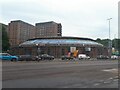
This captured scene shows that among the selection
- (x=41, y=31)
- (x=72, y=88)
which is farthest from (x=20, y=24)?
(x=72, y=88)

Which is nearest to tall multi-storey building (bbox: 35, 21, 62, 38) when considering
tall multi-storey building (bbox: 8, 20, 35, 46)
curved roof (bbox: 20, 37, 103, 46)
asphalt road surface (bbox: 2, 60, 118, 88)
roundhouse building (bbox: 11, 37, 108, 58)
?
tall multi-storey building (bbox: 8, 20, 35, 46)

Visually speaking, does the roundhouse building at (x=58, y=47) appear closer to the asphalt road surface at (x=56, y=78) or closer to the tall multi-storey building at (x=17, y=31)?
the tall multi-storey building at (x=17, y=31)

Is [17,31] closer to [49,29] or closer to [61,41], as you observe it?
[49,29]

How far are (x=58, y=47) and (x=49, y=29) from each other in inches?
1989

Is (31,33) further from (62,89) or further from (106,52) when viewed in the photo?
(62,89)

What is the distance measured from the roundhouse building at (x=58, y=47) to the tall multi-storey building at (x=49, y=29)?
37.5 metres

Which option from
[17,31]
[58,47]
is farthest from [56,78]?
[17,31]

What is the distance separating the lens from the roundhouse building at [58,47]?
11550 centimetres

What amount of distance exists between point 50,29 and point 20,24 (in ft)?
67.6

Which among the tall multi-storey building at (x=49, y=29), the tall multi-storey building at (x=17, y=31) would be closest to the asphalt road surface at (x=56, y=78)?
the tall multi-storey building at (x=17, y=31)

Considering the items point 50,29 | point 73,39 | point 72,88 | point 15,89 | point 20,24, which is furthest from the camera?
point 50,29

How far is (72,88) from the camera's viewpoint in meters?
13.3

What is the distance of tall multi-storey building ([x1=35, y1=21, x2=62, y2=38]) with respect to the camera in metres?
163

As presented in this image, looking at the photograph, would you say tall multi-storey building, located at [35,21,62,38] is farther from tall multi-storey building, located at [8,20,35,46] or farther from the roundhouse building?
the roundhouse building
